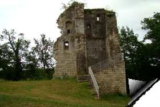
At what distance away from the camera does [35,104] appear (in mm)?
13750

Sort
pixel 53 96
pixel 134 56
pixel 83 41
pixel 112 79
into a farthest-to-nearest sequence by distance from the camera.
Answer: pixel 134 56
pixel 83 41
pixel 112 79
pixel 53 96

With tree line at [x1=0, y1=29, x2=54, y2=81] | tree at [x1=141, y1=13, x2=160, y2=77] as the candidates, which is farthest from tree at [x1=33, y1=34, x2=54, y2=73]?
tree at [x1=141, y1=13, x2=160, y2=77]

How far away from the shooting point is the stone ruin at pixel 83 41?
29.0 metres

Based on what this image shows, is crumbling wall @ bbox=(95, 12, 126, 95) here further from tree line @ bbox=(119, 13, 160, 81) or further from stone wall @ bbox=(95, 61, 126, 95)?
tree line @ bbox=(119, 13, 160, 81)

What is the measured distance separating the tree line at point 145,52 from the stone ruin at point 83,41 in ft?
26.7

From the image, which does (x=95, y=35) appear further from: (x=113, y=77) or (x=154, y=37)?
(x=154, y=37)

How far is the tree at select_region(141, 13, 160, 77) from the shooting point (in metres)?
36.1

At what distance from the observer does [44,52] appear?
50.3 m

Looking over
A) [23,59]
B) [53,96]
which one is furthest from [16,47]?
[53,96]

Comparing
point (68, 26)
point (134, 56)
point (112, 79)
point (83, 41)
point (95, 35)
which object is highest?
point (68, 26)

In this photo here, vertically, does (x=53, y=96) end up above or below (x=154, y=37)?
below

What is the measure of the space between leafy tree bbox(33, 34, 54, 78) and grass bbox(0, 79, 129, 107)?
72.6 feet

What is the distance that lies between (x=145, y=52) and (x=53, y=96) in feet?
74.7

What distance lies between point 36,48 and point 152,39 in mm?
21417
